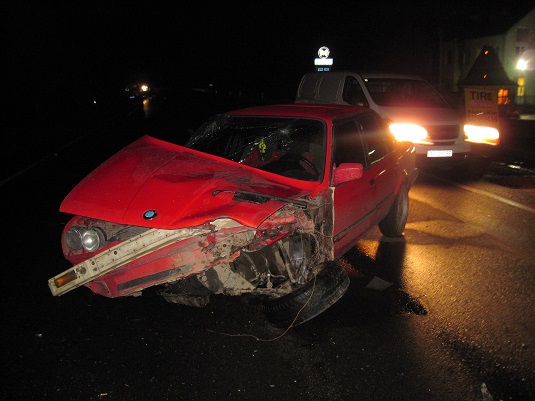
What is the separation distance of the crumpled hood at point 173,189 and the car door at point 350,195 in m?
0.39

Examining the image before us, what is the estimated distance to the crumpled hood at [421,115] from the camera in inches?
366

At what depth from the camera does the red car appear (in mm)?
3340

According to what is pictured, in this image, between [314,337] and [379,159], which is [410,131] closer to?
[379,159]

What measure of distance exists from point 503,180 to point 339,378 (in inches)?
298

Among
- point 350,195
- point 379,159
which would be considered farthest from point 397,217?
point 350,195

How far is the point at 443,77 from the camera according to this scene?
42906mm

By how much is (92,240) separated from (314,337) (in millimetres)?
1885

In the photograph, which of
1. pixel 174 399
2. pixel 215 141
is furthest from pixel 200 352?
pixel 215 141

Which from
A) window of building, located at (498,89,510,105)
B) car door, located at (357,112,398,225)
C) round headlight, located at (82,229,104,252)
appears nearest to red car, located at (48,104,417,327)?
round headlight, located at (82,229,104,252)

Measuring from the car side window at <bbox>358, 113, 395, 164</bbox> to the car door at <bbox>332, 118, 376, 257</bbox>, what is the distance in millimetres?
150

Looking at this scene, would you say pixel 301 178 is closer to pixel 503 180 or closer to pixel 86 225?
pixel 86 225

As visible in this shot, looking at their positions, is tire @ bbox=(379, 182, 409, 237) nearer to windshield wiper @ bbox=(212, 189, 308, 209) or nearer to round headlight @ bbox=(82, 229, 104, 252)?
windshield wiper @ bbox=(212, 189, 308, 209)

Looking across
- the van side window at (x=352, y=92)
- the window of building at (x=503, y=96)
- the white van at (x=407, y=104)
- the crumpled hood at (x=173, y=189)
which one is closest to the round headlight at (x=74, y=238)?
the crumpled hood at (x=173, y=189)

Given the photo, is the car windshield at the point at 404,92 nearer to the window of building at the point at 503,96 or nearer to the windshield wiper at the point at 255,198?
the window of building at the point at 503,96
